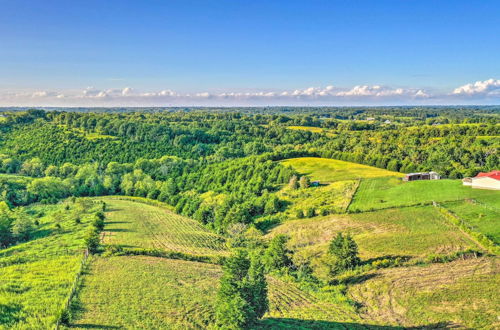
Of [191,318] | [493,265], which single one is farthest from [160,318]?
[493,265]

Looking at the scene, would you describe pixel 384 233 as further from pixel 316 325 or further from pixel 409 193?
pixel 316 325

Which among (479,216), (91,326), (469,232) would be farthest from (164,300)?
(479,216)

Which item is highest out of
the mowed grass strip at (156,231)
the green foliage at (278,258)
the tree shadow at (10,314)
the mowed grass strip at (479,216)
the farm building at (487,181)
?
the farm building at (487,181)

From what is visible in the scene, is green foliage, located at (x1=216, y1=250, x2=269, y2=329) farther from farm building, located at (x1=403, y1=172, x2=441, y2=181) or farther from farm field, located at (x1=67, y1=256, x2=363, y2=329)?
farm building, located at (x1=403, y1=172, x2=441, y2=181)

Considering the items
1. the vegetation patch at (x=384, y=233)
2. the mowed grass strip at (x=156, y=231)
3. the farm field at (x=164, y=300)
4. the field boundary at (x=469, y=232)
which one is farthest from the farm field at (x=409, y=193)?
the farm field at (x=164, y=300)

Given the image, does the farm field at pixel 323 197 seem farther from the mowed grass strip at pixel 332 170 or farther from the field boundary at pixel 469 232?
the field boundary at pixel 469 232

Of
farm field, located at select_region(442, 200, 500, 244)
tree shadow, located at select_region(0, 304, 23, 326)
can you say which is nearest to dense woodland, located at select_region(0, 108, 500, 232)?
farm field, located at select_region(442, 200, 500, 244)
